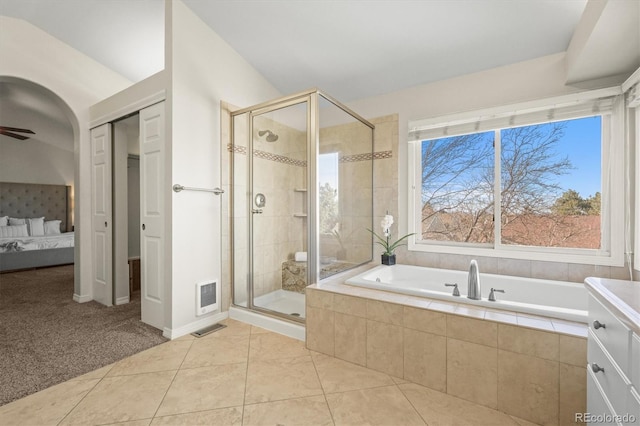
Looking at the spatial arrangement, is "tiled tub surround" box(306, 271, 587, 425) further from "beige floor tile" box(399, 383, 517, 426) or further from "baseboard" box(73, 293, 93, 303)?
"baseboard" box(73, 293, 93, 303)

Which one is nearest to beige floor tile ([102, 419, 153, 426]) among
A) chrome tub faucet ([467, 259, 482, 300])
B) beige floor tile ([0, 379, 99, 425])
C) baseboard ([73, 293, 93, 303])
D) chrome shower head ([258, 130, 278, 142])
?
beige floor tile ([0, 379, 99, 425])

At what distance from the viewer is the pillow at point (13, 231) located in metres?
4.91

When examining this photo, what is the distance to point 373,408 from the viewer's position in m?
1.52

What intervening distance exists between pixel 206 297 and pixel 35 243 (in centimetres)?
437

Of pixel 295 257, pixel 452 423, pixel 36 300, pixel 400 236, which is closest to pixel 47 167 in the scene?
pixel 36 300

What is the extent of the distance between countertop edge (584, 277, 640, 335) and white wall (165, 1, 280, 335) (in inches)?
99.9

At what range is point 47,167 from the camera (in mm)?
5785

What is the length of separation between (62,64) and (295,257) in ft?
10.4

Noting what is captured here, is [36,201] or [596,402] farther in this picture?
[36,201]

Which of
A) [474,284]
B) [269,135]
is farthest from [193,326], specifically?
[474,284]

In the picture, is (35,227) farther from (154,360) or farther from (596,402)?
(596,402)

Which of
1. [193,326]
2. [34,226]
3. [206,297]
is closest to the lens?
[193,326]

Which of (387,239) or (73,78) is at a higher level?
(73,78)

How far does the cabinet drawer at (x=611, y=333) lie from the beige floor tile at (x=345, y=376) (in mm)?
1088
